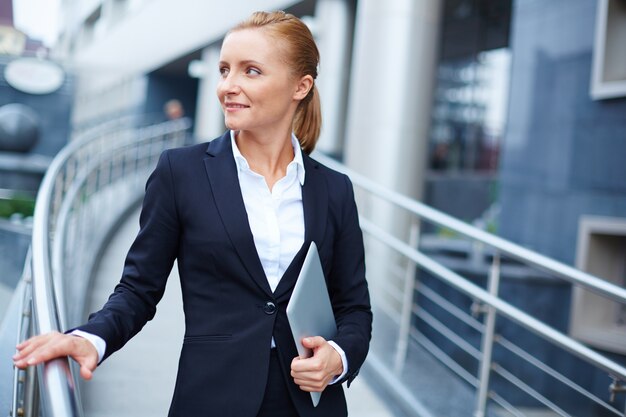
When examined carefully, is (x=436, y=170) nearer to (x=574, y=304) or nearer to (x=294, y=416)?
(x=574, y=304)

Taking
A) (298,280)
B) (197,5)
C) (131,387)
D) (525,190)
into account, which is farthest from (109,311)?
(197,5)

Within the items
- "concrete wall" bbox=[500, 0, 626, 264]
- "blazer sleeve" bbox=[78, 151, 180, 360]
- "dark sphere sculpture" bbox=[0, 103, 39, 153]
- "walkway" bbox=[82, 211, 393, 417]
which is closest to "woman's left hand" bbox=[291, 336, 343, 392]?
"blazer sleeve" bbox=[78, 151, 180, 360]

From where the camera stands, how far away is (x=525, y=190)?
670 cm

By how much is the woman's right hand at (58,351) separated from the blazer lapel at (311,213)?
1.35 ft

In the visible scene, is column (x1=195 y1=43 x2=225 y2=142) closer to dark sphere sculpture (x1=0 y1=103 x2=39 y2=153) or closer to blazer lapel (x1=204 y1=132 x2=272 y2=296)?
dark sphere sculpture (x1=0 y1=103 x2=39 y2=153)

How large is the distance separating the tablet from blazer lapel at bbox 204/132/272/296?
9cm

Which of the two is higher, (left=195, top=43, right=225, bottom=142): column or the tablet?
(left=195, top=43, right=225, bottom=142): column

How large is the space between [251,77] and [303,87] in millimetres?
160

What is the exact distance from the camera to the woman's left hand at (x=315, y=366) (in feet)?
4.92

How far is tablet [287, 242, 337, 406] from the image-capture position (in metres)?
1.49

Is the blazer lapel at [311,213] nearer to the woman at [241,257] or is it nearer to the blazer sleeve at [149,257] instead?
the woman at [241,257]

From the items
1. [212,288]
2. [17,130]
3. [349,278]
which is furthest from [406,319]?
[17,130]

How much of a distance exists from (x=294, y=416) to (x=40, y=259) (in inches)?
38.5

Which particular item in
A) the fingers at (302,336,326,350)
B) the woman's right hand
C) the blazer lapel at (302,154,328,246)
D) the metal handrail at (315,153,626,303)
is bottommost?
the woman's right hand
